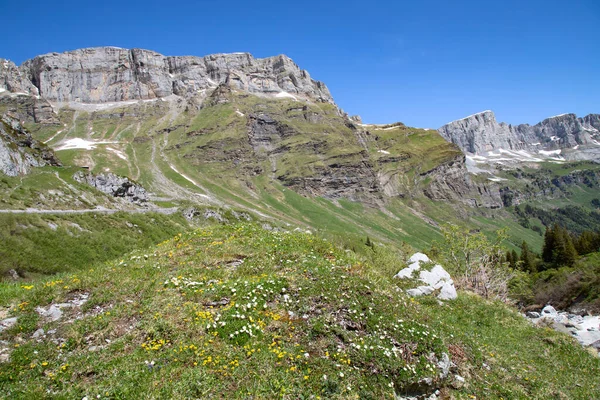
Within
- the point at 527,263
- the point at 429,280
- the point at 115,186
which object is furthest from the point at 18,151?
the point at 527,263

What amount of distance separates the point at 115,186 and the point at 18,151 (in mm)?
21767

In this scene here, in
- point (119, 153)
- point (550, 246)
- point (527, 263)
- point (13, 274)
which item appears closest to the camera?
point (13, 274)

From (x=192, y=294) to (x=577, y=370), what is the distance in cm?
1647

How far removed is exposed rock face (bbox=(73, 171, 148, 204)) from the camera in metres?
81.8

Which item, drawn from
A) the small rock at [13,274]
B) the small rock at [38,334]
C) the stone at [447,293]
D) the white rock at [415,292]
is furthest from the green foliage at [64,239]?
the stone at [447,293]

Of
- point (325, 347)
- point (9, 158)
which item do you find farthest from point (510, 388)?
point (9, 158)

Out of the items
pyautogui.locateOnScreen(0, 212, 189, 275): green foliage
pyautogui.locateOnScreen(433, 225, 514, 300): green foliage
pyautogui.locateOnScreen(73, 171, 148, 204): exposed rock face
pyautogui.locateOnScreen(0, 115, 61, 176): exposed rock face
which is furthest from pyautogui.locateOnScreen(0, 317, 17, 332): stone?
pyautogui.locateOnScreen(73, 171, 148, 204): exposed rock face

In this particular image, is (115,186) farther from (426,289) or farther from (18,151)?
(426,289)

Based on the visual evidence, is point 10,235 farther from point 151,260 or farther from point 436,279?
point 436,279

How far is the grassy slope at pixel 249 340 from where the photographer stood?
8508 mm

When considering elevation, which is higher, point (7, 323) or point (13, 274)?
point (7, 323)

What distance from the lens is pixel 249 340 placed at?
9.97 m

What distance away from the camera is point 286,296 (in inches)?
474

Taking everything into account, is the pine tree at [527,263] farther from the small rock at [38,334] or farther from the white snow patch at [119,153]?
the white snow patch at [119,153]
